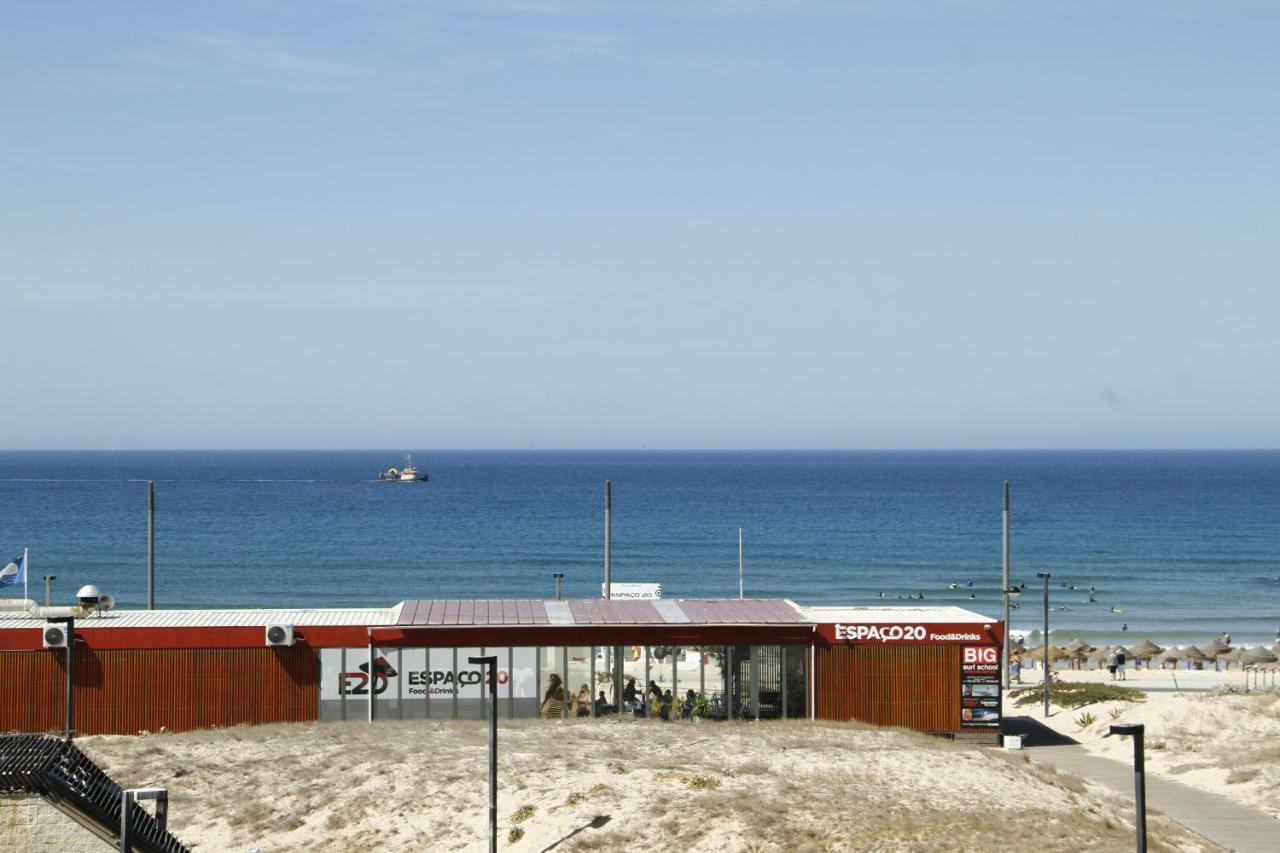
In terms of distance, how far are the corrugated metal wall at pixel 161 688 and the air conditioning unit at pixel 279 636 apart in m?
0.33

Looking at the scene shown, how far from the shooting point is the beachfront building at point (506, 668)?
34.6m

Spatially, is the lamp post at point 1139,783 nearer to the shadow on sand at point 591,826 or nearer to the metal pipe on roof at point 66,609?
the shadow on sand at point 591,826

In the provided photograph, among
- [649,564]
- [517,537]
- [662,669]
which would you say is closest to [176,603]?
[649,564]

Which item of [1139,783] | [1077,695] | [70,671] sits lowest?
[1077,695]

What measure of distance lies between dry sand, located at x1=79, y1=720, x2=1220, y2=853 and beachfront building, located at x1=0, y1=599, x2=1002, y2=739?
8.11 feet

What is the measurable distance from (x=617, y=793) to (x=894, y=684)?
40.9 ft

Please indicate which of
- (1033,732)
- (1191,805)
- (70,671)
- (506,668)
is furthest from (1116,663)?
(70,671)

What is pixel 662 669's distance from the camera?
119 feet

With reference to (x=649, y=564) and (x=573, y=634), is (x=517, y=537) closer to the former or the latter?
(x=649, y=564)

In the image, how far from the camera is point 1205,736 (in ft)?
124

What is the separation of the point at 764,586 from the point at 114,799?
7244cm

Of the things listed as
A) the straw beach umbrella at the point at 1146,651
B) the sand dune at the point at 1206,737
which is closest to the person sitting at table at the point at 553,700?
the sand dune at the point at 1206,737

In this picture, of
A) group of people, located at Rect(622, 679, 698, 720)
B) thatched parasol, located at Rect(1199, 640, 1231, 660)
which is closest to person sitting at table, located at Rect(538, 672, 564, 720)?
group of people, located at Rect(622, 679, 698, 720)

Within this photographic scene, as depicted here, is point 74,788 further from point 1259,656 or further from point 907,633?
point 1259,656
